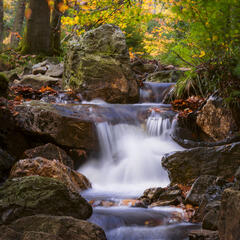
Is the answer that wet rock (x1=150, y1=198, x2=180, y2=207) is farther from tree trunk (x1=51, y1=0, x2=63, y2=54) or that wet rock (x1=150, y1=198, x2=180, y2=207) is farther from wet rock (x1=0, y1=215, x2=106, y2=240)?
tree trunk (x1=51, y1=0, x2=63, y2=54)

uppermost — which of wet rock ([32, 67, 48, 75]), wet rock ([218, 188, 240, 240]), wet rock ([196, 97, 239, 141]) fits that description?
wet rock ([32, 67, 48, 75])

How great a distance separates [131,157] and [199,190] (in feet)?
7.10

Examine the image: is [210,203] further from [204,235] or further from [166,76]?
[166,76]

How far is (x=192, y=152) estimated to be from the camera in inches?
184

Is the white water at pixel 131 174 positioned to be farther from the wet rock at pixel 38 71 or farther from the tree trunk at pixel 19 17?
the tree trunk at pixel 19 17

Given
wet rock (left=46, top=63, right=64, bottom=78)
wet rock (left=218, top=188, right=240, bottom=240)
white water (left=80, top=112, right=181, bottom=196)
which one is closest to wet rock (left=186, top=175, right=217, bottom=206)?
white water (left=80, top=112, right=181, bottom=196)

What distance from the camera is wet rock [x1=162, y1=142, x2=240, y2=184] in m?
4.50

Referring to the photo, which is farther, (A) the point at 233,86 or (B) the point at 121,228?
(A) the point at 233,86

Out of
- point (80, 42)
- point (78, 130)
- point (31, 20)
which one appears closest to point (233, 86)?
point (78, 130)

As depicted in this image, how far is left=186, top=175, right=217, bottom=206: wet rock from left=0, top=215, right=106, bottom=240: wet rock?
4.93 ft

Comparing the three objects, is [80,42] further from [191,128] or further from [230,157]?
[230,157]

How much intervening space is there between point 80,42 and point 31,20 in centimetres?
453

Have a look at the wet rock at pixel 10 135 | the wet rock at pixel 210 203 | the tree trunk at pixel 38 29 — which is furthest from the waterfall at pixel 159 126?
the tree trunk at pixel 38 29

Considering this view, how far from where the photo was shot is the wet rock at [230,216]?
2.13m
